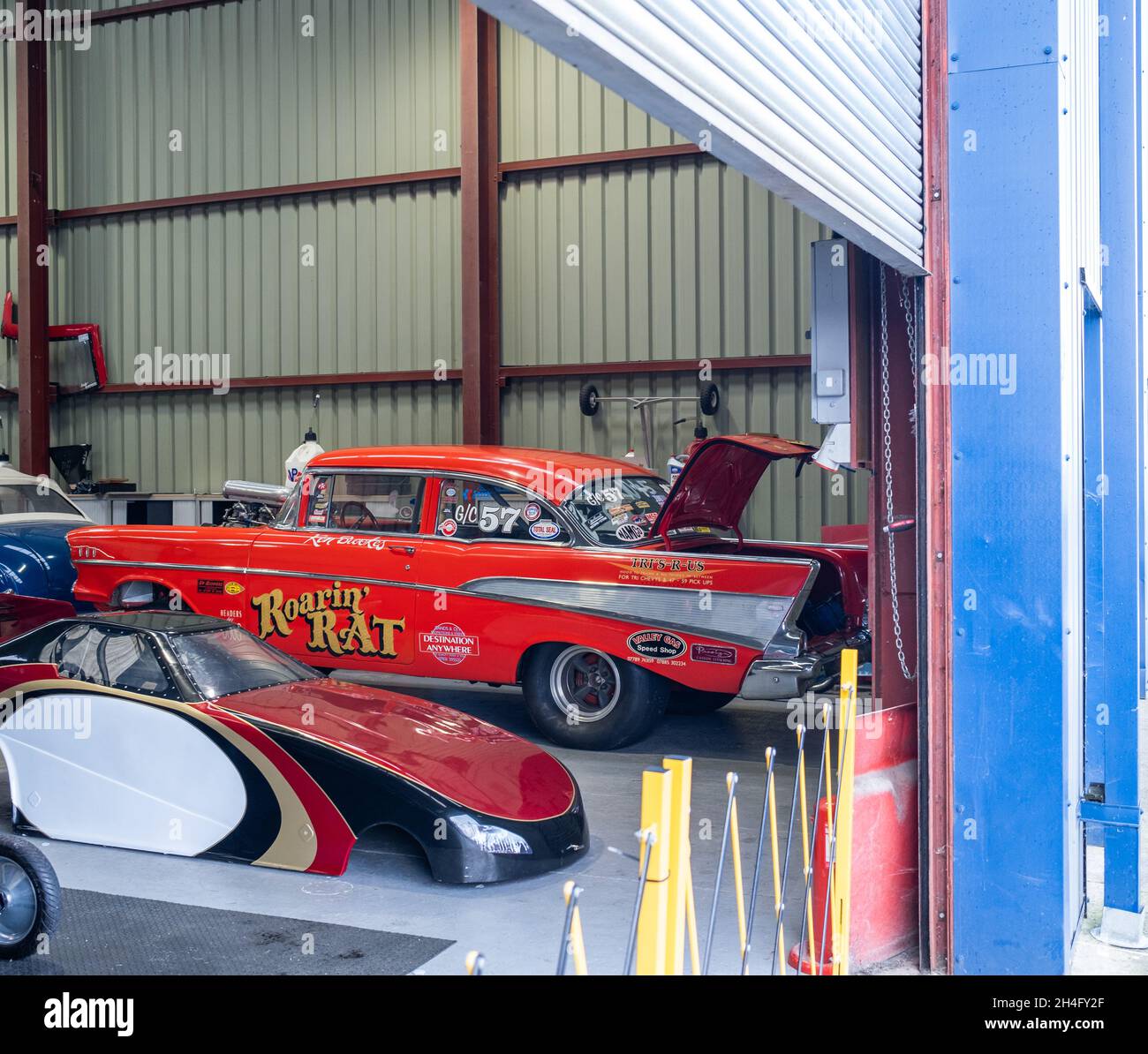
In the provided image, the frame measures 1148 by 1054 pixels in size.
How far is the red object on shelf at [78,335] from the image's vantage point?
14438 mm

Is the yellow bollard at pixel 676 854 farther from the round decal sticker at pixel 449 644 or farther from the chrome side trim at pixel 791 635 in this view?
the round decal sticker at pixel 449 644

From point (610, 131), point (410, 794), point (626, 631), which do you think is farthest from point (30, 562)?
point (610, 131)

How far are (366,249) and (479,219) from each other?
5.23 feet

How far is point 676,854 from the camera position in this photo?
2.40 meters

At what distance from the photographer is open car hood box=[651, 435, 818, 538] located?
22.9ft

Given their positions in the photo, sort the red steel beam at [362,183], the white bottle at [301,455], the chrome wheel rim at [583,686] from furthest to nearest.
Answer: the white bottle at [301,455], the red steel beam at [362,183], the chrome wheel rim at [583,686]

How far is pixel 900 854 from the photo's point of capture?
13.9 ft

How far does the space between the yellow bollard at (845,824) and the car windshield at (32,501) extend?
8.17 metres

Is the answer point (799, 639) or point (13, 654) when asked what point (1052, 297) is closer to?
point (799, 639)

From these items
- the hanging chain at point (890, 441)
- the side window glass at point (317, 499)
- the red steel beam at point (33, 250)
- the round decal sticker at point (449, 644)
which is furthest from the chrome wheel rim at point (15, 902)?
the red steel beam at point (33, 250)

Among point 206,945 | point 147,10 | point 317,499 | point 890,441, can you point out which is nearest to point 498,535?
point 317,499

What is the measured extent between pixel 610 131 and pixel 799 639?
7481 millimetres

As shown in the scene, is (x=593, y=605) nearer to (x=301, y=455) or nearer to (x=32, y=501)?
(x=32, y=501)

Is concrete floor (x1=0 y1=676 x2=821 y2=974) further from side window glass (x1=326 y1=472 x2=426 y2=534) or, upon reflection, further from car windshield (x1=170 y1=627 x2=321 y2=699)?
side window glass (x1=326 y1=472 x2=426 y2=534)
